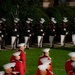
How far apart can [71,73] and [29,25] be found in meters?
11.6

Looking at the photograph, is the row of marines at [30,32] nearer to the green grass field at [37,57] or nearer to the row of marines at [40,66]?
the green grass field at [37,57]

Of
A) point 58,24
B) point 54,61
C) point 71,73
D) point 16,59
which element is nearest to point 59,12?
point 58,24

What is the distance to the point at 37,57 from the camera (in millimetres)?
20172

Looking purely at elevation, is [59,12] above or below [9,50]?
above

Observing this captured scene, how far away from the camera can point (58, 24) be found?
25.2 meters

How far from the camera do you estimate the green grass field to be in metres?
17.6

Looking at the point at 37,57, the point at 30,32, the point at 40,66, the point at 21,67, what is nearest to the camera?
the point at 40,66

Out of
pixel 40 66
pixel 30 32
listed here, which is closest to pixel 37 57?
pixel 30 32

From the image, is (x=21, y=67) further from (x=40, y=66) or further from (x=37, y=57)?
(x=37, y=57)

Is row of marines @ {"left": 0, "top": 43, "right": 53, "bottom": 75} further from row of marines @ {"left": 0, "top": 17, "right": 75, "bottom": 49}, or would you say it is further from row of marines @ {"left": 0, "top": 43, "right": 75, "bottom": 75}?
row of marines @ {"left": 0, "top": 17, "right": 75, "bottom": 49}

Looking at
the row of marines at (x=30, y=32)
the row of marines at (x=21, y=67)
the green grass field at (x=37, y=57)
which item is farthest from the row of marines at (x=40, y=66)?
the row of marines at (x=30, y=32)

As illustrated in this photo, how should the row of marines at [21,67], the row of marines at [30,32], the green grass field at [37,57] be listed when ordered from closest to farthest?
the row of marines at [21,67] < the green grass field at [37,57] < the row of marines at [30,32]

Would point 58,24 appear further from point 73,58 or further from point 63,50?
point 73,58

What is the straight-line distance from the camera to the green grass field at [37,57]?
17594mm
